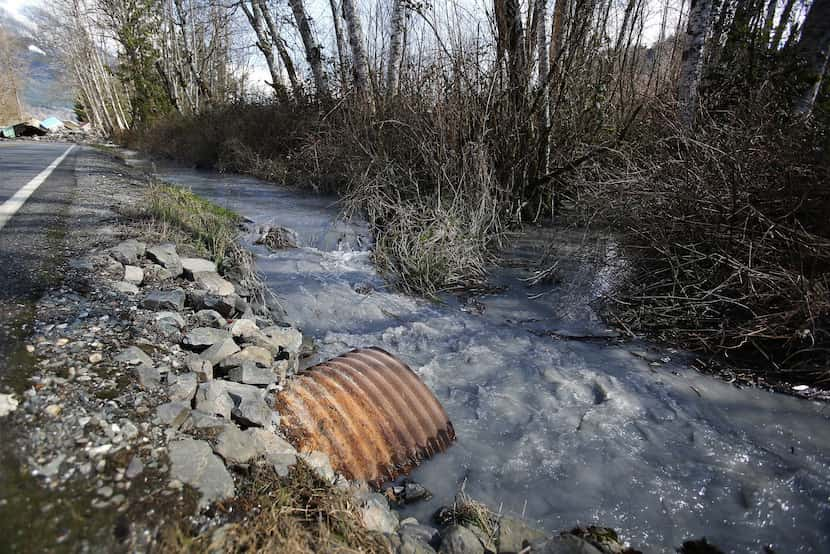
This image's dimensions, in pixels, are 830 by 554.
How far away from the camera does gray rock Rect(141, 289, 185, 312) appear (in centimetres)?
240

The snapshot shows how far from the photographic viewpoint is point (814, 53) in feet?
13.1

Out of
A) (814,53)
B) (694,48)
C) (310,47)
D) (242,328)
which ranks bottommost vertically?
(242,328)

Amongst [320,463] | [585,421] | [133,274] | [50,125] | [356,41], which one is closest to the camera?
[320,463]

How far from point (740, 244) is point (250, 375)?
9.76 feet

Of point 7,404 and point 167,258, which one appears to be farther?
point 167,258

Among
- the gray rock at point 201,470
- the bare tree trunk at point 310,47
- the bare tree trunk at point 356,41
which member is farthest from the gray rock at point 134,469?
the bare tree trunk at point 310,47

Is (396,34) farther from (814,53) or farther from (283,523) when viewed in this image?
(283,523)

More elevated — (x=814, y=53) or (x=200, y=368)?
(x=814, y=53)

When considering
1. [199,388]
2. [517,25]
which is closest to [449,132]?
[517,25]

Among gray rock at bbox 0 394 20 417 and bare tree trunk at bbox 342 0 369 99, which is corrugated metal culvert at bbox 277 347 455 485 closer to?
gray rock at bbox 0 394 20 417

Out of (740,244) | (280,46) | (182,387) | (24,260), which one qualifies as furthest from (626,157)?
Result: (280,46)

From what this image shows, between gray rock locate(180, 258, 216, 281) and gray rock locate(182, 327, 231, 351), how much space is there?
3.38ft

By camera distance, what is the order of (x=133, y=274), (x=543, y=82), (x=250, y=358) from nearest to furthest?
(x=250, y=358)
(x=133, y=274)
(x=543, y=82)

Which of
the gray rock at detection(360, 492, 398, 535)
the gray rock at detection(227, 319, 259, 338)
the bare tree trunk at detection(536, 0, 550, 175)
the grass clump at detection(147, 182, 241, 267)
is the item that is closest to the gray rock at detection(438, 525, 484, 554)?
the gray rock at detection(360, 492, 398, 535)
